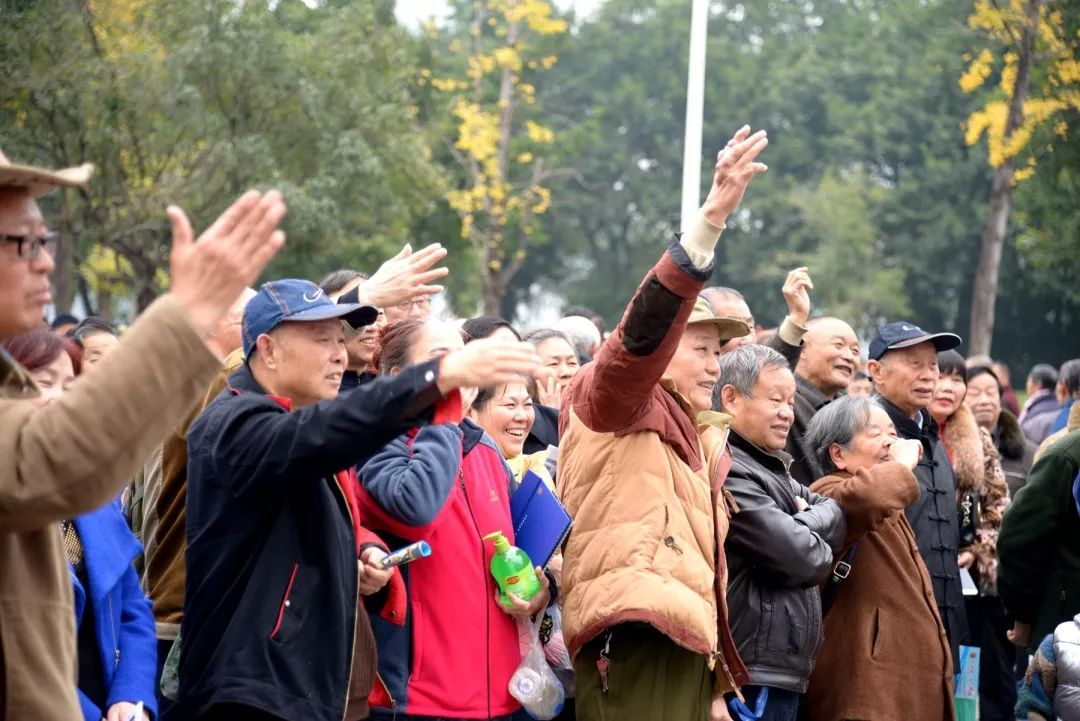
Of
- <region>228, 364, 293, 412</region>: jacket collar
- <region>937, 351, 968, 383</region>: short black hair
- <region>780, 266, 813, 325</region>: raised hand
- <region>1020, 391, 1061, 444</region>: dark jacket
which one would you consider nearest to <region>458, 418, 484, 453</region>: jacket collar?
<region>228, 364, 293, 412</region>: jacket collar

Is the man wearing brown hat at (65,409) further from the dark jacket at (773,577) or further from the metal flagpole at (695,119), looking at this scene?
the metal flagpole at (695,119)

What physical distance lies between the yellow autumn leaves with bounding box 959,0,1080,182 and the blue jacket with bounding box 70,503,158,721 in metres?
18.1

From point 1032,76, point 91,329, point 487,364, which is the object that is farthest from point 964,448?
point 1032,76

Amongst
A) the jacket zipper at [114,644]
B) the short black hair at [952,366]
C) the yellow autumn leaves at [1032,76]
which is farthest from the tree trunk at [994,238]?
the jacket zipper at [114,644]

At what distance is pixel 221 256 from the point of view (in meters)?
2.70

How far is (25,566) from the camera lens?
286 cm

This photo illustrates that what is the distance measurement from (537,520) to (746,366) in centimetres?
132

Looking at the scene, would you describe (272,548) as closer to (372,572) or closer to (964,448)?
(372,572)

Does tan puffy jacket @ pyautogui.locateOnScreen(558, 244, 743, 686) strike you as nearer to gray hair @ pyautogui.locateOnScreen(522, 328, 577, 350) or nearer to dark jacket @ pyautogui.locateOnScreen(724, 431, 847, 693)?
dark jacket @ pyautogui.locateOnScreen(724, 431, 847, 693)

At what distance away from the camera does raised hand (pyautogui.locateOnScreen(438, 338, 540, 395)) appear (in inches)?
127

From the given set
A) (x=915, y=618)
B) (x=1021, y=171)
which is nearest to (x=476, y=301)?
(x=1021, y=171)

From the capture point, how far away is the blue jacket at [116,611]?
401cm

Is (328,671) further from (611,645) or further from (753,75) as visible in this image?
(753,75)

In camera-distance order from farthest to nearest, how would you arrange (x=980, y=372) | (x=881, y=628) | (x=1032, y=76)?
1. (x=1032, y=76)
2. (x=980, y=372)
3. (x=881, y=628)
